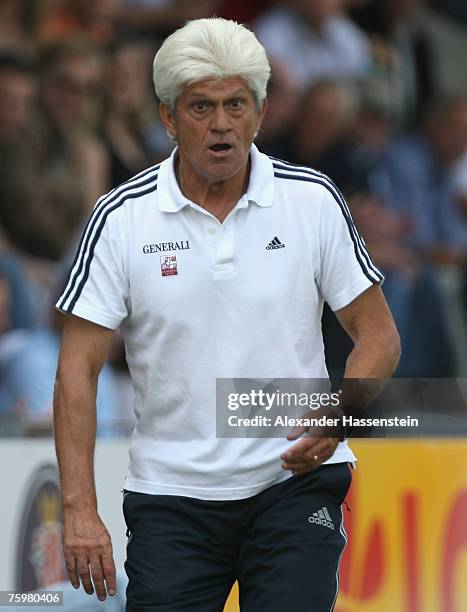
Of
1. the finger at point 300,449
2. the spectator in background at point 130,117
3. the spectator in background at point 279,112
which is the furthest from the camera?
the spectator in background at point 279,112

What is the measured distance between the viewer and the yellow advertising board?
585cm

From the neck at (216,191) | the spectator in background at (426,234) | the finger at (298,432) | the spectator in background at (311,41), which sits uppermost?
the spectator in background at (311,41)

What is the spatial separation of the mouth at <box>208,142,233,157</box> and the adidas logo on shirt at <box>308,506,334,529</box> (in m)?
1.03

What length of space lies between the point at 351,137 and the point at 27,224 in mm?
2379

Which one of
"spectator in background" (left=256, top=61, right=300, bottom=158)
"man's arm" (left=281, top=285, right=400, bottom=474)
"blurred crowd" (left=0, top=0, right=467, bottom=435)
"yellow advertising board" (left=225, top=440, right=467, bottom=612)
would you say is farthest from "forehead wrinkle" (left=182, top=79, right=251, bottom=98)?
"spectator in background" (left=256, top=61, right=300, bottom=158)

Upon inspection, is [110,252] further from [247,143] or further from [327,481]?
[327,481]

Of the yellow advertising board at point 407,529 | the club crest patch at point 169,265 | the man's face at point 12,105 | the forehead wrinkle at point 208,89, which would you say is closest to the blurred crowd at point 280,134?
the man's face at point 12,105

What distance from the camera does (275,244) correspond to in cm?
378

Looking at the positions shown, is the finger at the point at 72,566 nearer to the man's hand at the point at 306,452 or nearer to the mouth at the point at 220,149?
the man's hand at the point at 306,452

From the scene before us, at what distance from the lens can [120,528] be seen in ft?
18.1

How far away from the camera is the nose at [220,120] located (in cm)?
372

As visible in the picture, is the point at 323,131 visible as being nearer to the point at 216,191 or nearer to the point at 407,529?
the point at 407,529

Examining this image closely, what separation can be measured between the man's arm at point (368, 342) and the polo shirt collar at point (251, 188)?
1.27ft

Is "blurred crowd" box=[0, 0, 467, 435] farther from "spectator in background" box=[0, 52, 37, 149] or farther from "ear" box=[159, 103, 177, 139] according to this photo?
"ear" box=[159, 103, 177, 139]
